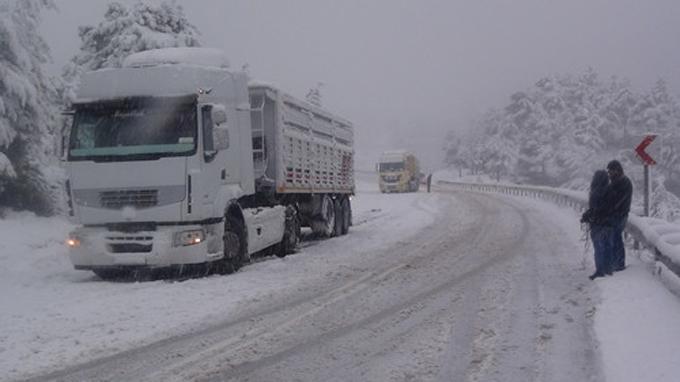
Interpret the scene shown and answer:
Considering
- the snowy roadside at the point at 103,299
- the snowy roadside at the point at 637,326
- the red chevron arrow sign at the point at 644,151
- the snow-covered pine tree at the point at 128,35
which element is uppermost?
the snow-covered pine tree at the point at 128,35

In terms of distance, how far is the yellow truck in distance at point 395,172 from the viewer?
52.2m

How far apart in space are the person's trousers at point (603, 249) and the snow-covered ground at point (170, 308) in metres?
0.19

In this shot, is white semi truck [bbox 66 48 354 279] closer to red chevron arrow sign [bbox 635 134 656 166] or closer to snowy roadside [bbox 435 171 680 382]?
snowy roadside [bbox 435 171 680 382]

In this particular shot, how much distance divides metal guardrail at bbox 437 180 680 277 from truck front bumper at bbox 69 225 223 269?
6.75 meters

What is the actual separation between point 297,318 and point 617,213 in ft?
17.3

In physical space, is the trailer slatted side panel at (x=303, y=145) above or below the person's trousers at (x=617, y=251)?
above

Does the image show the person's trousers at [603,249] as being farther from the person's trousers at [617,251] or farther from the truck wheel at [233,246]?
the truck wheel at [233,246]

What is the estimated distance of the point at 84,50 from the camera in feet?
82.8

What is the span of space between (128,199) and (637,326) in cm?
744

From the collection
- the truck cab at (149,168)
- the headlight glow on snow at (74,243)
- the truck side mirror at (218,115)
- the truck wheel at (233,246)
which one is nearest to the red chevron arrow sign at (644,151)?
the truck wheel at (233,246)

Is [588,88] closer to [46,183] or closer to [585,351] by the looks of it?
[46,183]

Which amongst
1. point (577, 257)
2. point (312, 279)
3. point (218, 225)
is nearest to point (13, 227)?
point (218, 225)

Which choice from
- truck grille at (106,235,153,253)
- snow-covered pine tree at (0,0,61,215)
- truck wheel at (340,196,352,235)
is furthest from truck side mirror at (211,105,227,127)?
truck wheel at (340,196,352,235)

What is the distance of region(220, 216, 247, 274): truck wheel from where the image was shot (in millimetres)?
11227
